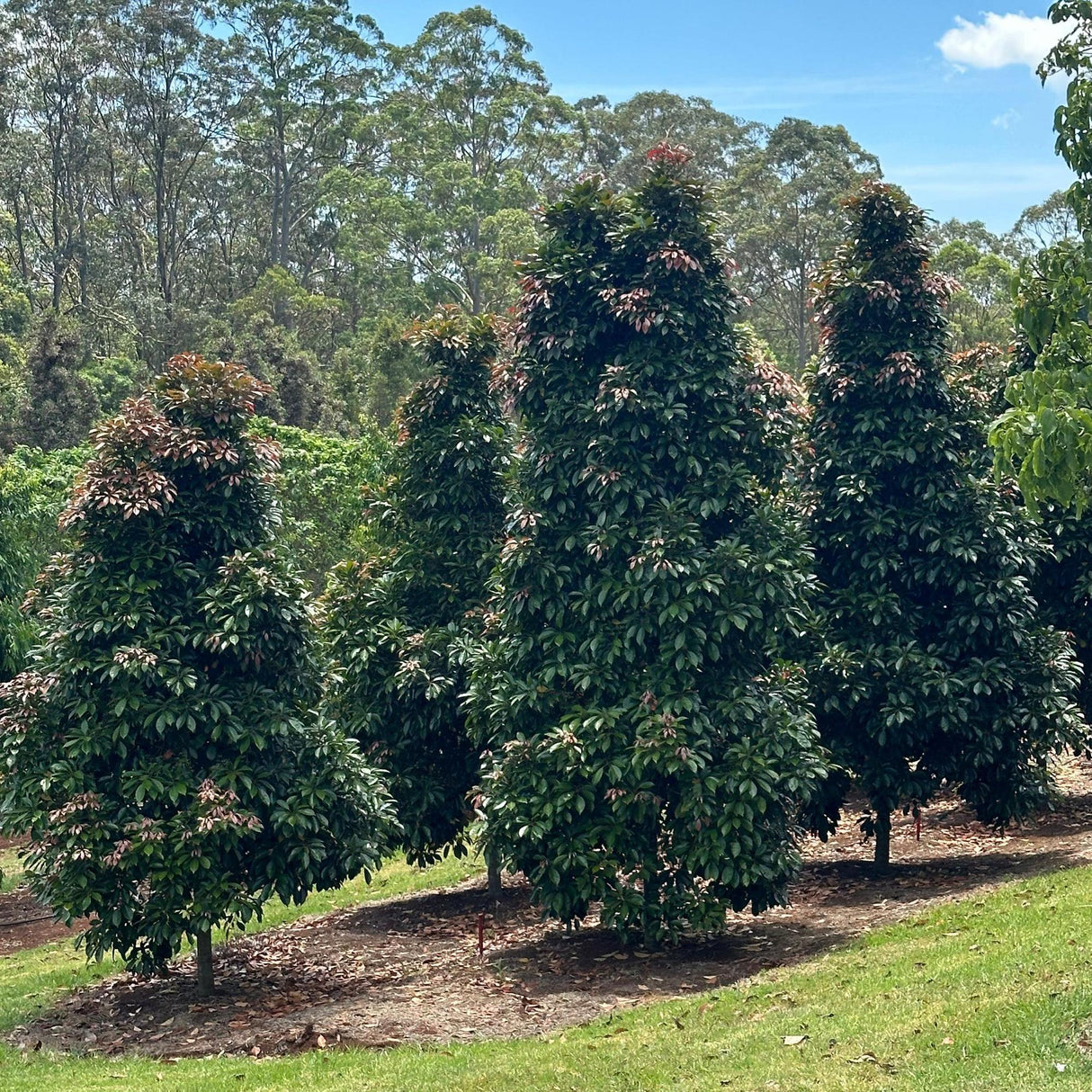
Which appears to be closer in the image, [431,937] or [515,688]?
[515,688]

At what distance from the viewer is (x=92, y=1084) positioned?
9680 millimetres

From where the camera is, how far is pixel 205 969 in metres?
12.4

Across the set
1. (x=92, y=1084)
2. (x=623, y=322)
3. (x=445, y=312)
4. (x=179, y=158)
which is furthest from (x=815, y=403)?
(x=179, y=158)

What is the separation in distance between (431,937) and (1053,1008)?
7890 mm

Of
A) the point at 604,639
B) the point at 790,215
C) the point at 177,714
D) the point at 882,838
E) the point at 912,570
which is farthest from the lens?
the point at 790,215

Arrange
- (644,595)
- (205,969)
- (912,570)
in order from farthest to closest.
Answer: (912,570)
(205,969)
(644,595)

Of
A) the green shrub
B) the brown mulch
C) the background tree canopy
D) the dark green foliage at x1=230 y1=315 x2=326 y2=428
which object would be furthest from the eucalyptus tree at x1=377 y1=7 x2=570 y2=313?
the brown mulch

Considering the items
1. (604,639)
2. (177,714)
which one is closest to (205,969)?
(177,714)

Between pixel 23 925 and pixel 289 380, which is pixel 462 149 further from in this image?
pixel 23 925

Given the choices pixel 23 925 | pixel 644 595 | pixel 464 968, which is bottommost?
pixel 23 925

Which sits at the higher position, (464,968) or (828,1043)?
(828,1043)

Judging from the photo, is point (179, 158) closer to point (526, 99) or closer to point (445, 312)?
point (526, 99)

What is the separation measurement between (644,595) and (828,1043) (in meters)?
4.39

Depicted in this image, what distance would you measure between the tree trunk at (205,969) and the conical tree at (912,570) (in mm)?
6374
